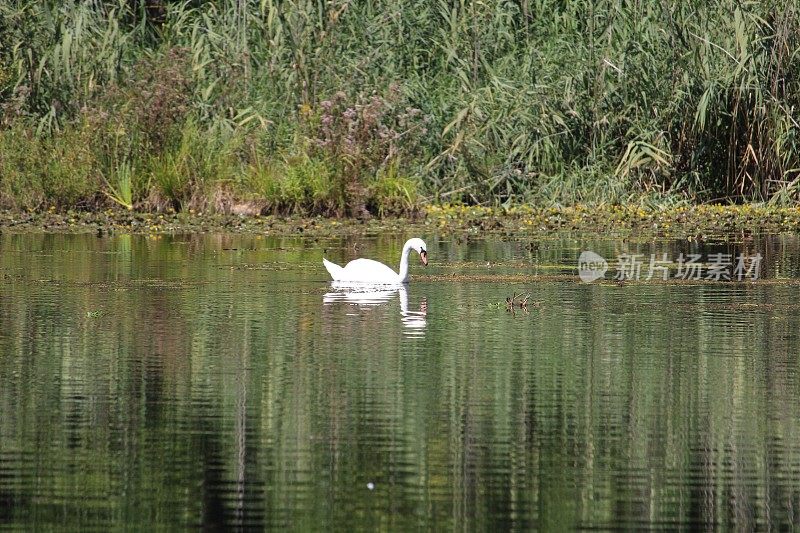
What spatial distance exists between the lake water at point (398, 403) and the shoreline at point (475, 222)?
4.70 meters

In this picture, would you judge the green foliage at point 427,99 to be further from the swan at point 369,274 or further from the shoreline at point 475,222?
the swan at point 369,274

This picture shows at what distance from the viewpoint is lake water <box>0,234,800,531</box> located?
6.74m

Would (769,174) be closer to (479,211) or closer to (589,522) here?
(479,211)

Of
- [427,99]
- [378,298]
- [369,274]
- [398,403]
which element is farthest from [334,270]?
[427,99]

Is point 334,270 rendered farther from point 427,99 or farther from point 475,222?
point 427,99

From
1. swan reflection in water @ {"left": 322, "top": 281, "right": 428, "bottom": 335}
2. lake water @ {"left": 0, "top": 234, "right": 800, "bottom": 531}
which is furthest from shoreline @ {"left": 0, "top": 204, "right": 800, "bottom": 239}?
swan reflection in water @ {"left": 322, "top": 281, "right": 428, "bottom": 335}

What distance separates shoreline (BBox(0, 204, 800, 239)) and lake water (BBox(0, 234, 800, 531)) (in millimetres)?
4699

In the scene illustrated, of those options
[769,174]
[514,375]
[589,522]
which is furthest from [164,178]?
[589,522]

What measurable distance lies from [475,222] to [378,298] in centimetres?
654

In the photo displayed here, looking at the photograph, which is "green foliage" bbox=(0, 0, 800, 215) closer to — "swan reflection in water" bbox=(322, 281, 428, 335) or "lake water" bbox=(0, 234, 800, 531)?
"lake water" bbox=(0, 234, 800, 531)

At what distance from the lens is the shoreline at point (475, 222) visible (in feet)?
63.8

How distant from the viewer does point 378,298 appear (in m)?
13.7

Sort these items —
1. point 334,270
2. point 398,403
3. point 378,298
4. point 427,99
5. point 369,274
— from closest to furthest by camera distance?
point 398,403, point 378,298, point 369,274, point 334,270, point 427,99

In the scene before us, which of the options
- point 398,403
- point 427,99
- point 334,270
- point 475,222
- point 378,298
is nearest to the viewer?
point 398,403
